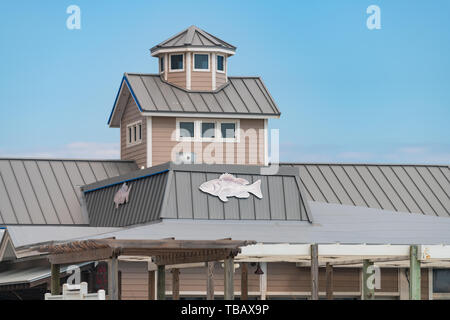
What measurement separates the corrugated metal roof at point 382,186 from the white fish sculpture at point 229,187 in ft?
23.2

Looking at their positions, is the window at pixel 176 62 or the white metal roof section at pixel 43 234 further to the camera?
the window at pixel 176 62

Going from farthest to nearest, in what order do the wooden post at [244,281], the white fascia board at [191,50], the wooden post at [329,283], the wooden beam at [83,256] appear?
1. the white fascia board at [191,50]
2. the wooden post at [244,281]
3. the wooden post at [329,283]
4. the wooden beam at [83,256]

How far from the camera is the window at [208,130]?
43344mm

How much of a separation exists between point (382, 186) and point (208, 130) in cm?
762

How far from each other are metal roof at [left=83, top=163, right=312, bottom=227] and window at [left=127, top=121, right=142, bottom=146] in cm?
703

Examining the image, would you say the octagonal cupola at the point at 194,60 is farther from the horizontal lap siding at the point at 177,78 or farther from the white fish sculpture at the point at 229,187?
the white fish sculpture at the point at 229,187

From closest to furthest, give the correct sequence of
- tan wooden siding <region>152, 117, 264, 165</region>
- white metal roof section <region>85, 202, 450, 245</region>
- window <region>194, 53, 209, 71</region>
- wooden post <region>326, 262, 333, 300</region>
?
white metal roof section <region>85, 202, 450, 245</region> < wooden post <region>326, 262, 333, 300</region> < tan wooden siding <region>152, 117, 264, 165</region> < window <region>194, 53, 209, 71</region>

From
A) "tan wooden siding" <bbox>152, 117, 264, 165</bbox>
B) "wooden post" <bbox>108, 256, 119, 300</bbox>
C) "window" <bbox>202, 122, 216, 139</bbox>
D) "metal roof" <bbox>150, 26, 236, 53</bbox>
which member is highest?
"metal roof" <bbox>150, 26, 236, 53</bbox>

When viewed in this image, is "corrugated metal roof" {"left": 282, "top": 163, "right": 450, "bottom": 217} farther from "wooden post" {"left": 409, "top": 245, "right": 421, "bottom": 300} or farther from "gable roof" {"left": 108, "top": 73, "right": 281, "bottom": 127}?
"wooden post" {"left": 409, "top": 245, "right": 421, "bottom": 300}

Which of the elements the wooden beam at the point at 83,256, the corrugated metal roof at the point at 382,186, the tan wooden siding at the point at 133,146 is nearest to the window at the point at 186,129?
the tan wooden siding at the point at 133,146

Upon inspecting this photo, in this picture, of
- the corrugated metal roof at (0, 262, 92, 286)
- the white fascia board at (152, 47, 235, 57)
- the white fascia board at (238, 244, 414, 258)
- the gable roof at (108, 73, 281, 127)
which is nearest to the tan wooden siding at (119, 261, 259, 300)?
the corrugated metal roof at (0, 262, 92, 286)

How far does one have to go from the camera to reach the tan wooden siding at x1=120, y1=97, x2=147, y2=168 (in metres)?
43.6

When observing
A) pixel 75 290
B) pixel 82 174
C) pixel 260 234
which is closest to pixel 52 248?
pixel 75 290
